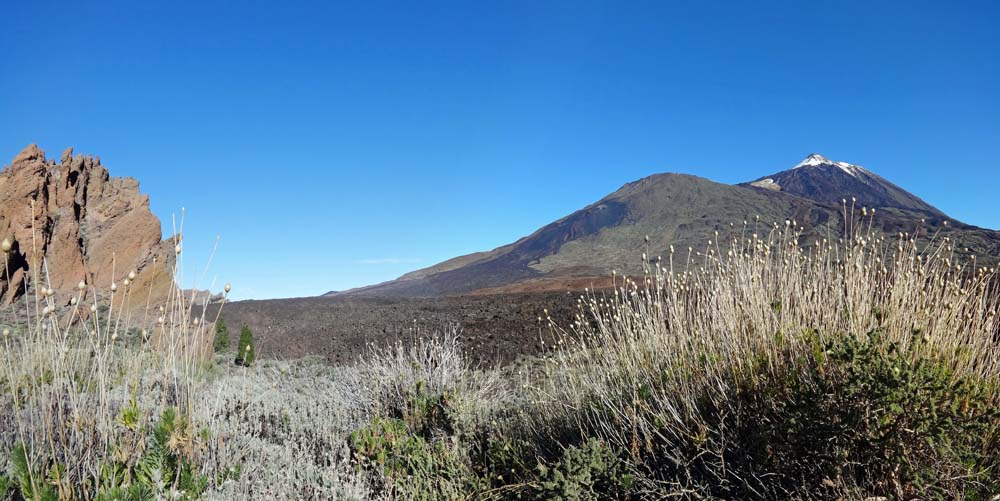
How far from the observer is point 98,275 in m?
9.08

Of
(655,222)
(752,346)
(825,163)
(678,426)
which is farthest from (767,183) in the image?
(678,426)

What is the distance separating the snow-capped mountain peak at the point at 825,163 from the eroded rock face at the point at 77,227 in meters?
101

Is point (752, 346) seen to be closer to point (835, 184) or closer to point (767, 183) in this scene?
point (835, 184)

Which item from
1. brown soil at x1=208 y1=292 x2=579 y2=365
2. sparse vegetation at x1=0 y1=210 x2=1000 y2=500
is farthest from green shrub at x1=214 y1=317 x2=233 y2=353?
sparse vegetation at x1=0 y1=210 x2=1000 y2=500

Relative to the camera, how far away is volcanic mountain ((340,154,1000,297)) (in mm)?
44750

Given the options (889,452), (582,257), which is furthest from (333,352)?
(582,257)

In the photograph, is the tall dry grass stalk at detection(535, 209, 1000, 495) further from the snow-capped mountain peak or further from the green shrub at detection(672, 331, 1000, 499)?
the snow-capped mountain peak

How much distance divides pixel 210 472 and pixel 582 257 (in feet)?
161

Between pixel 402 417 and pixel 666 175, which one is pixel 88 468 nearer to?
pixel 402 417

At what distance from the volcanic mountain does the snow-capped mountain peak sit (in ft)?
1.50

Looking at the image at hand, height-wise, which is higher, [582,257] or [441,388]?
[582,257]

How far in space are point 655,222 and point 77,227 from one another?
55174mm

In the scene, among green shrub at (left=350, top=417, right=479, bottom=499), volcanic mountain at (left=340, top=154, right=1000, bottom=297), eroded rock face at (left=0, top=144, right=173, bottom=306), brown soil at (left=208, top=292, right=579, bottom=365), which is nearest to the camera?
green shrub at (left=350, top=417, right=479, bottom=499)

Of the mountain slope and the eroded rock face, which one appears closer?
the eroded rock face
